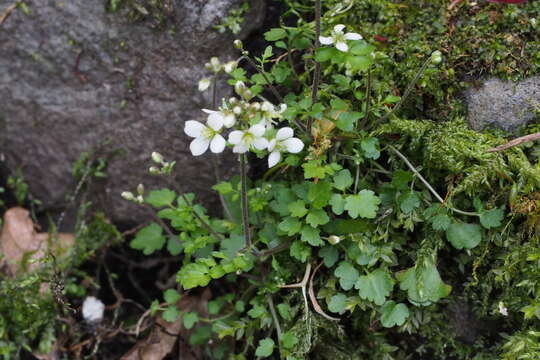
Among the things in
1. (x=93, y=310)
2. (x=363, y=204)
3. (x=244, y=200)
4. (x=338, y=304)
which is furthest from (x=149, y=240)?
A: (x=363, y=204)

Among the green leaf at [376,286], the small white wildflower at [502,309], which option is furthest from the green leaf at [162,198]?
the small white wildflower at [502,309]

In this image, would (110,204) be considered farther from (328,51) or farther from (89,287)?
(328,51)

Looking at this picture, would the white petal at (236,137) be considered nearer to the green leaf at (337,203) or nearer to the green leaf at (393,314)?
the green leaf at (337,203)

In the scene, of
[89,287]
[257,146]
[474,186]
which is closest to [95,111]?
[89,287]

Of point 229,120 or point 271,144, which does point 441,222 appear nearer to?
point 271,144

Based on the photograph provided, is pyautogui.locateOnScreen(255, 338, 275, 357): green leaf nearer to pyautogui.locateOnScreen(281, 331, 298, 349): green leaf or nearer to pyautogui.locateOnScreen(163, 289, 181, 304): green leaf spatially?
pyautogui.locateOnScreen(281, 331, 298, 349): green leaf

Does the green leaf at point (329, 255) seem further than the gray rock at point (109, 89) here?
No

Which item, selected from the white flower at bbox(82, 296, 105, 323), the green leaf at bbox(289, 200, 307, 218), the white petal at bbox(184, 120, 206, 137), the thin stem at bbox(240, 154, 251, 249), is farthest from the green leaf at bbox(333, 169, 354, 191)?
the white flower at bbox(82, 296, 105, 323)
